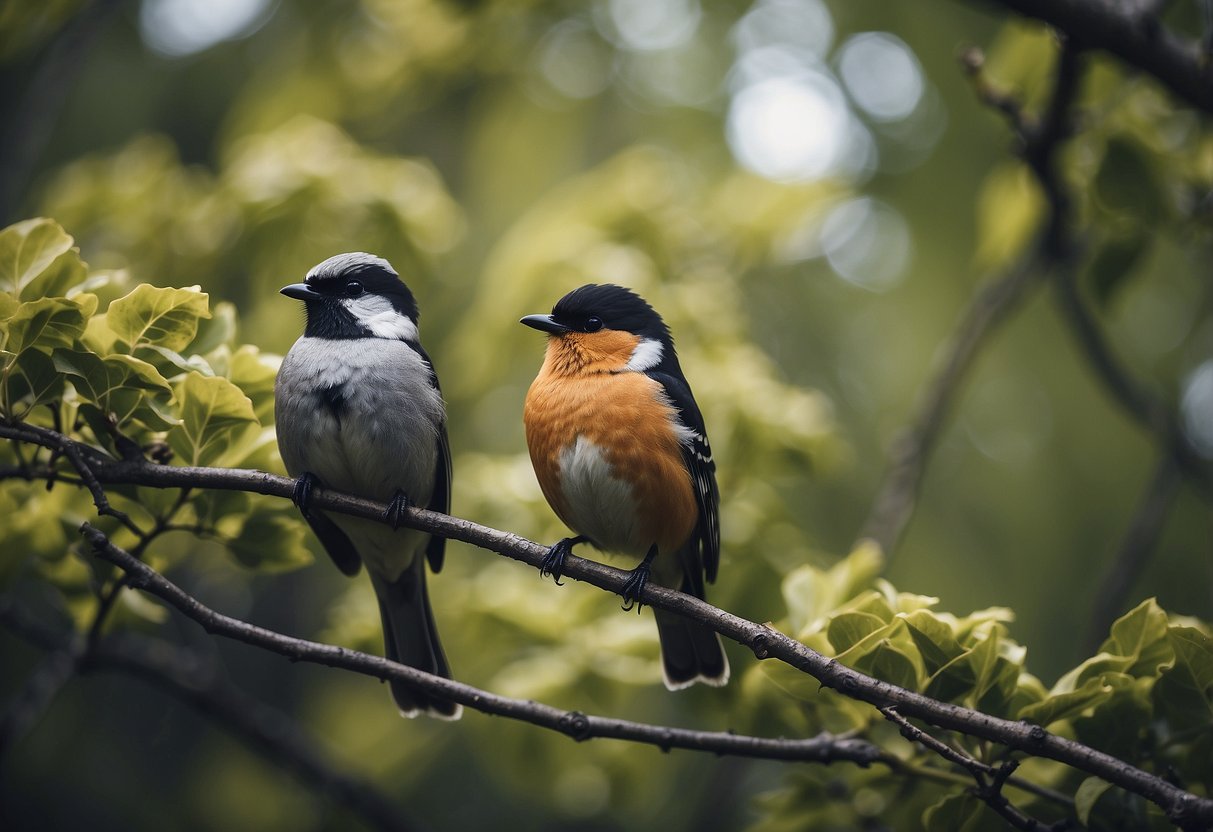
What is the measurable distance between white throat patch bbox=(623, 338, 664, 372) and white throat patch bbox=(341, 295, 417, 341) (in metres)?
0.87

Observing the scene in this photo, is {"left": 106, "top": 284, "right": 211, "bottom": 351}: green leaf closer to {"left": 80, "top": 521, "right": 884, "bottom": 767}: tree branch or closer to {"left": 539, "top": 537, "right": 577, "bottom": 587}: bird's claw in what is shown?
{"left": 80, "top": 521, "right": 884, "bottom": 767}: tree branch

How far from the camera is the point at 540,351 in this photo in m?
5.98

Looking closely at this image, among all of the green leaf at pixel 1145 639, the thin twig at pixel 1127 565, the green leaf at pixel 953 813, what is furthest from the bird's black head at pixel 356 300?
the thin twig at pixel 1127 565

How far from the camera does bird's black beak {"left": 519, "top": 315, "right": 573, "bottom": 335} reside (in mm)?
3812

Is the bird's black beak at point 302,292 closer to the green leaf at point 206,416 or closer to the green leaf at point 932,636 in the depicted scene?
the green leaf at point 206,416

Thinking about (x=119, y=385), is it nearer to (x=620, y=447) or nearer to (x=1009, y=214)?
(x=620, y=447)

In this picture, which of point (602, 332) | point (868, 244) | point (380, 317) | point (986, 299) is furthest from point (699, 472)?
point (868, 244)

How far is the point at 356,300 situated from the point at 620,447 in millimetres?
1206

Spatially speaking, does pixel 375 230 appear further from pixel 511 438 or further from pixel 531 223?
pixel 511 438

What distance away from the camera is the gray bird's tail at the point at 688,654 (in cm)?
382

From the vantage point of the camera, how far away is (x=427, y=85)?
6.42 meters

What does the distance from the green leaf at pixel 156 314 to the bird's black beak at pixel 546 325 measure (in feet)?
4.16

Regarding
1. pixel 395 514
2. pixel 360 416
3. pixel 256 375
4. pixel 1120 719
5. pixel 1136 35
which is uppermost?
pixel 1136 35

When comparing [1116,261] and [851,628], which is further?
[1116,261]
